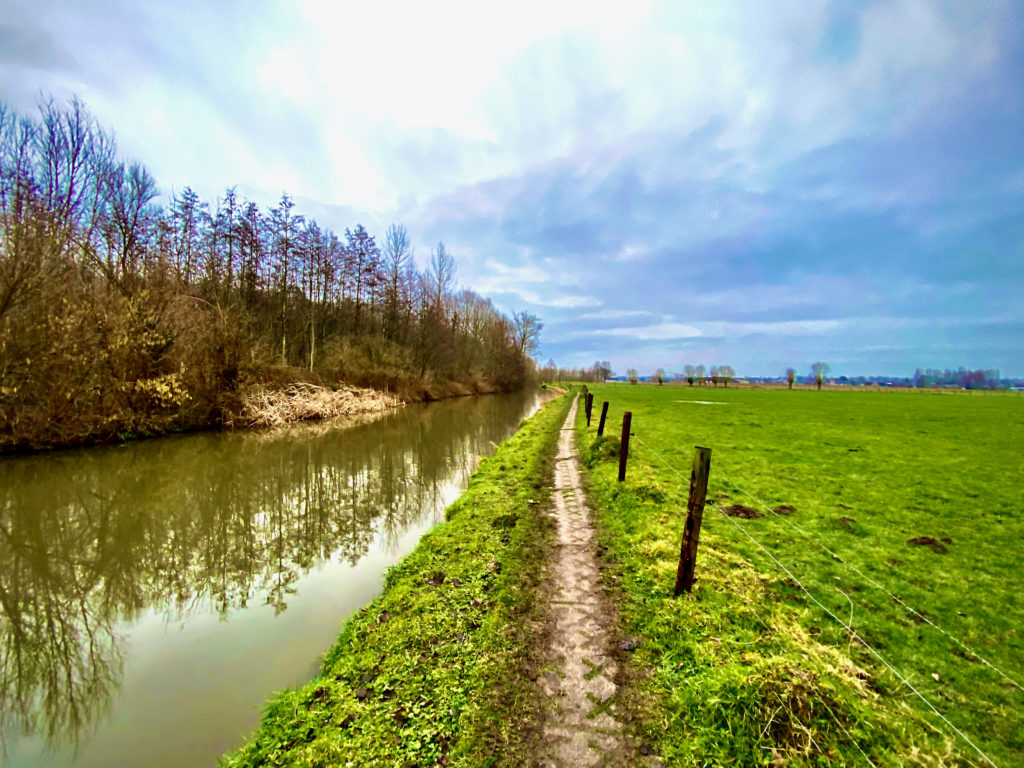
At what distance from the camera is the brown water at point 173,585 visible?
3.70 metres

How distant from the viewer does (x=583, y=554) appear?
641 centimetres

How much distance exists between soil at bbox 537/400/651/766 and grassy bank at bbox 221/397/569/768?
0.69ft

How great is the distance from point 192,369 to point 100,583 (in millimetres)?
14880

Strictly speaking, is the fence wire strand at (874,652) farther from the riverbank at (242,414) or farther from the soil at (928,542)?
the riverbank at (242,414)

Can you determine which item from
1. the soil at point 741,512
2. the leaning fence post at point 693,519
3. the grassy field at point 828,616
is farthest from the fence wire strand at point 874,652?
the leaning fence post at point 693,519

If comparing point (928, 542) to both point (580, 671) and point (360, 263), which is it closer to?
point (580, 671)

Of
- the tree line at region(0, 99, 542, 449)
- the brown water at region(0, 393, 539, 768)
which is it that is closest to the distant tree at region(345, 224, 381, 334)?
the tree line at region(0, 99, 542, 449)

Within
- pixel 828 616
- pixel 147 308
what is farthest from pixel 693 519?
pixel 147 308

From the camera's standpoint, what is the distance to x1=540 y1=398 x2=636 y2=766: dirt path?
9.66ft

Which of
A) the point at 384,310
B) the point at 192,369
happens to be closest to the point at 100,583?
the point at 192,369

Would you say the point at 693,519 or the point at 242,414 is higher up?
the point at 693,519

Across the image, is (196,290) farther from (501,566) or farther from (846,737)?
(846,737)

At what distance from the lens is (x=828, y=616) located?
4637mm

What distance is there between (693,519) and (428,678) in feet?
10.6
